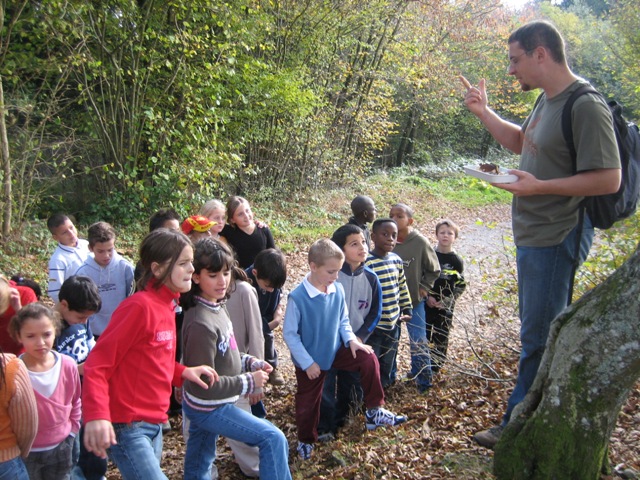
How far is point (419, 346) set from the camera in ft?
18.6

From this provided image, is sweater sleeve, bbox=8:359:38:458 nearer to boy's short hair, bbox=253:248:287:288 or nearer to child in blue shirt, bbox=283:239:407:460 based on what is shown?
child in blue shirt, bbox=283:239:407:460

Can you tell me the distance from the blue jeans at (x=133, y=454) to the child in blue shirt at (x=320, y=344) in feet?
5.23

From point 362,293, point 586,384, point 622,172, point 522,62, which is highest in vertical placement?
point 522,62

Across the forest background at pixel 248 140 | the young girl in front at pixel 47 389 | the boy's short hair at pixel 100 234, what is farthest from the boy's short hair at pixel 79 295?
the forest background at pixel 248 140

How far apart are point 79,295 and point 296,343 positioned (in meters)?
1.67

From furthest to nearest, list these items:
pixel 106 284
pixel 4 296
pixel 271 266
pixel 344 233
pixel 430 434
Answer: pixel 106 284
pixel 344 233
pixel 271 266
pixel 430 434
pixel 4 296

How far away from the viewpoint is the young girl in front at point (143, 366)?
2.96m

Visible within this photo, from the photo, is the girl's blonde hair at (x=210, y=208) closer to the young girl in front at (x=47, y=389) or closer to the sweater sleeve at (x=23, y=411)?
the young girl in front at (x=47, y=389)

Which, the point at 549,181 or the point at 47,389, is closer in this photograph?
the point at 549,181

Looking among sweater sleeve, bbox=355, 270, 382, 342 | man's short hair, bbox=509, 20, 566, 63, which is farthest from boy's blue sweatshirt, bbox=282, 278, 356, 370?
man's short hair, bbox=509, 20, 566, 63

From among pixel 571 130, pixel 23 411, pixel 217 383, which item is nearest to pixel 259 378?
pixel 217 383

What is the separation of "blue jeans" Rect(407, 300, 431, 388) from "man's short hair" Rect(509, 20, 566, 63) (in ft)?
10.2

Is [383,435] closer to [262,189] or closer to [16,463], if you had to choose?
[16,463]

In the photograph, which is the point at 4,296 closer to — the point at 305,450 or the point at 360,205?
the point at 305,450
